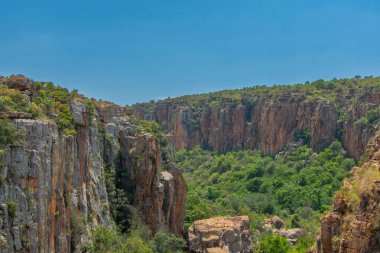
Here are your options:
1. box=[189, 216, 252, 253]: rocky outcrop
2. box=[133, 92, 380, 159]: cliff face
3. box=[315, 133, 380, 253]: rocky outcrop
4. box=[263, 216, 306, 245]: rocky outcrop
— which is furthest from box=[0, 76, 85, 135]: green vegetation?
box=[133, 92, 380, 159]: cliff face

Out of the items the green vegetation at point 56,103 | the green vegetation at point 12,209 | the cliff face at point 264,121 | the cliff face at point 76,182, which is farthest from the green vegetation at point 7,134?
the cliff face at point 264,121

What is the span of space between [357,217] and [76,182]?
52.1ft

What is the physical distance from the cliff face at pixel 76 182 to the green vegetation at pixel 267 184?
842cm

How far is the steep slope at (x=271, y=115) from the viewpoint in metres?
90.7

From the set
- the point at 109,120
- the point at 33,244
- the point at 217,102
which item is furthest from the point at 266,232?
the point at 217,102

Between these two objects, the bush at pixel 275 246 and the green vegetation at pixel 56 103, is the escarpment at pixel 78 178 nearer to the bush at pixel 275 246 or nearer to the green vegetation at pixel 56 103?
the green vegetation at pixel 56 103

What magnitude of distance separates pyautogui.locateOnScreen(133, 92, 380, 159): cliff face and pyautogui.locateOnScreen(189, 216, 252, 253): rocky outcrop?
4051 centimetres

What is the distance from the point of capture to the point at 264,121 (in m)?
105

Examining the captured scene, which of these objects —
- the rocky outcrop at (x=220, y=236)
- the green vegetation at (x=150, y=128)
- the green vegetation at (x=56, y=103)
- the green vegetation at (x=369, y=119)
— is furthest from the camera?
the green vegetation at (x=369, y=119)

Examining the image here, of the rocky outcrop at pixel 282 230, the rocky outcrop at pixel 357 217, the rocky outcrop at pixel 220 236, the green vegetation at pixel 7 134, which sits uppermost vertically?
the green vegetation at pixel 7 134

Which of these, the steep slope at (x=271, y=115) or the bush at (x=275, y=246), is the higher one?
the steep slope at (x=271, y=115)

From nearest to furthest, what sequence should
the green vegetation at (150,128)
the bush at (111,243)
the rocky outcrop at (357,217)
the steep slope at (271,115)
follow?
the rocky outcrop at (357,217) → the bush at (111,243) → the green vegetation at (150,128) → the steep slope at (271,115)

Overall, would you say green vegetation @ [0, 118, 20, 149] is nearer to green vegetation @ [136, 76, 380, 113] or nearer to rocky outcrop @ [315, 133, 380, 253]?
rocky outcrop @ [315, 133, 380, 253]

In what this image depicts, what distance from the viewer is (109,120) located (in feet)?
162
